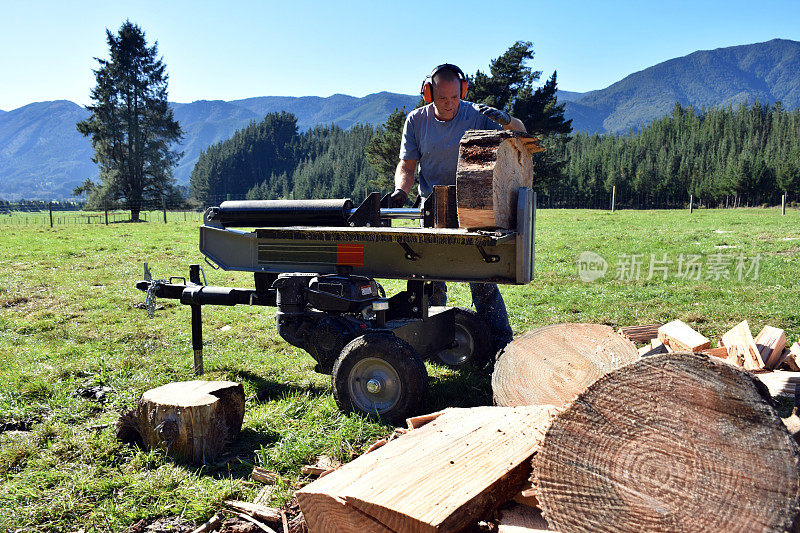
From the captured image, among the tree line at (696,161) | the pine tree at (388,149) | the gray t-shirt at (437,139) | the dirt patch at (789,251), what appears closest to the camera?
the gray t-shirt at (437,139)

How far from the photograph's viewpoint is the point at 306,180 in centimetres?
12325

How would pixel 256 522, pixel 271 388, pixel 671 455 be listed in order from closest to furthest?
pixel 671 455 → pixel 256 522 → pixel 271 388

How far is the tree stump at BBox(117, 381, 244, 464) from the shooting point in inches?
142

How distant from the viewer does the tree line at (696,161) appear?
88.4 meters

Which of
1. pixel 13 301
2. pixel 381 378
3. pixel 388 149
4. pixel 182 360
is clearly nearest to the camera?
pixel 381 378

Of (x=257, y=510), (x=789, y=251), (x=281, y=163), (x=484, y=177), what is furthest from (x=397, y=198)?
(x=281, y=163)

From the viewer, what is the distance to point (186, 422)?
3.59 metres

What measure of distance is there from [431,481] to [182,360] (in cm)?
432

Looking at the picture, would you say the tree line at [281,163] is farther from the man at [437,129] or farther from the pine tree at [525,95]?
the man at [437,129]

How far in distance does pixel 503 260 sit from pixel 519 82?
1778 inches

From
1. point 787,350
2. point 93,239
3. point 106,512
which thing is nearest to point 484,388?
point 787,350

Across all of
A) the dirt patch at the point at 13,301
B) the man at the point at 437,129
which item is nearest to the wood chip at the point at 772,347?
the man at the point at 437,129

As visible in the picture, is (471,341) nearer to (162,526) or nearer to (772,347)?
(772,347)

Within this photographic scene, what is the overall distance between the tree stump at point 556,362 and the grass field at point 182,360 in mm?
867
